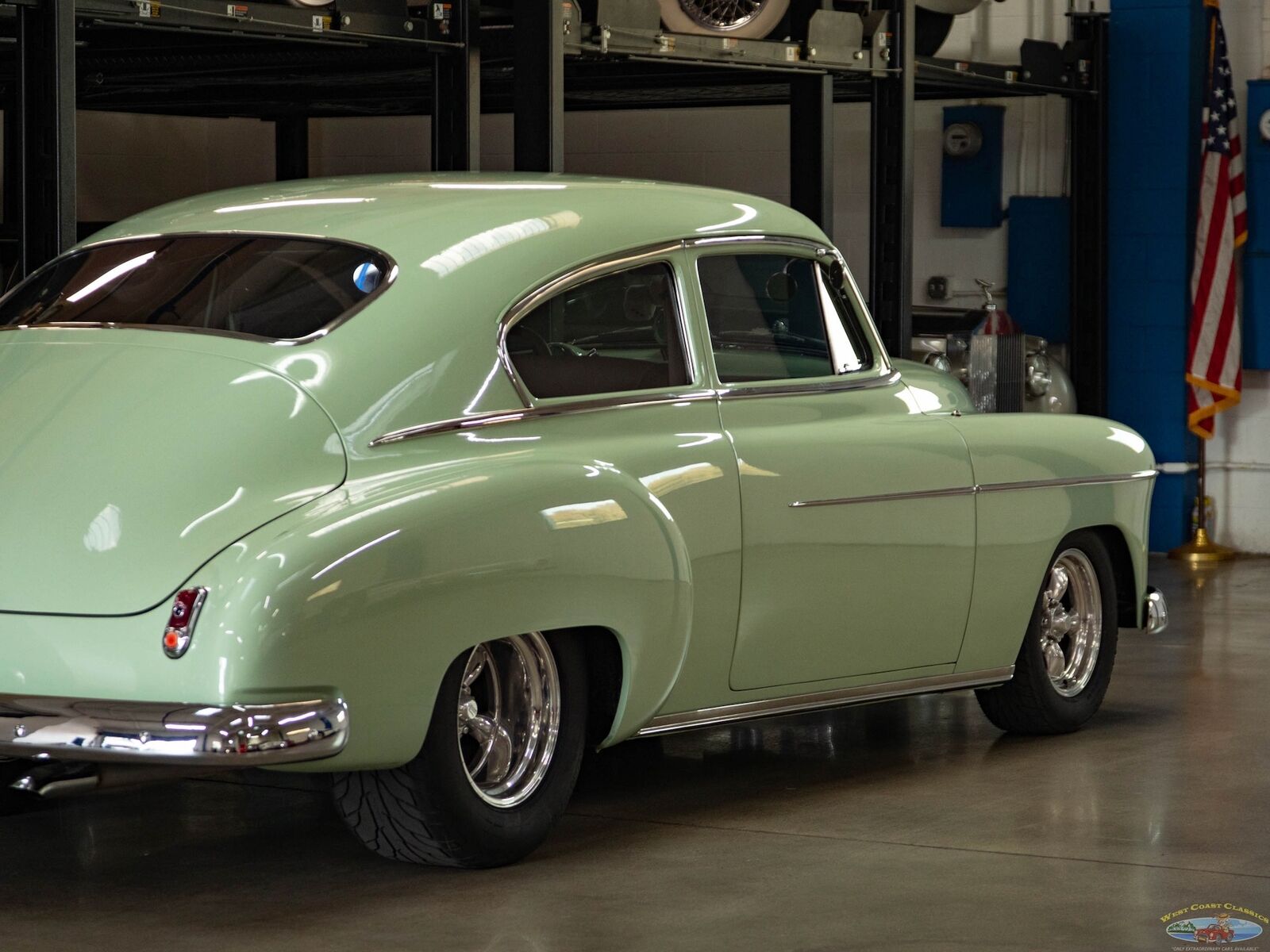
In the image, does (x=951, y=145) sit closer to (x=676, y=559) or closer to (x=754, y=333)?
(x=754, y=333)

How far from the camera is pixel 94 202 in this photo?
16.3 meters

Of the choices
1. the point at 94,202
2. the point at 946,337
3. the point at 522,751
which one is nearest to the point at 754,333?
the point at 522,751

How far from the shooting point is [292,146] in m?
15.0

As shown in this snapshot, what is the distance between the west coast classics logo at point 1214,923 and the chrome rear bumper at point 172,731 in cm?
179

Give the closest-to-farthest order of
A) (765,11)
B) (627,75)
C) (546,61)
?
(546,61)
(765,11)
(627,75)

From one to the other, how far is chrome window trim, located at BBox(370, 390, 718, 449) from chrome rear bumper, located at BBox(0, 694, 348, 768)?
2.32 feet

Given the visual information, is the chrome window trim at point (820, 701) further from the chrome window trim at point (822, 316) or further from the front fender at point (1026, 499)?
the chrome window trim at point (822, 316)

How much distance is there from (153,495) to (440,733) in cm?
82

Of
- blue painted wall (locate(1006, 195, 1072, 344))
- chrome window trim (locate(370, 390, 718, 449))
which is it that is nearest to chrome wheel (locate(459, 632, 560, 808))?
chrome window trim (locate(370, 390, 718, 449))

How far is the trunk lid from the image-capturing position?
430 centimetres

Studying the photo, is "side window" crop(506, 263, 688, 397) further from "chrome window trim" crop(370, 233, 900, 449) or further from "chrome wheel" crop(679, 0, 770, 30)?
"chrome wheel" crop(679, 0, 770, 30)

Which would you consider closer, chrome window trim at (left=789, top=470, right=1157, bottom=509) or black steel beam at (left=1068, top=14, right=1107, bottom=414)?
chrome window trim at (left=789, top=470, right=1157, bottom=509)

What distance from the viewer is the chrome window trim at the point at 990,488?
5582mm

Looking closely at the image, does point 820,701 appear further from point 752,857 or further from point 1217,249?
point 1217,249
